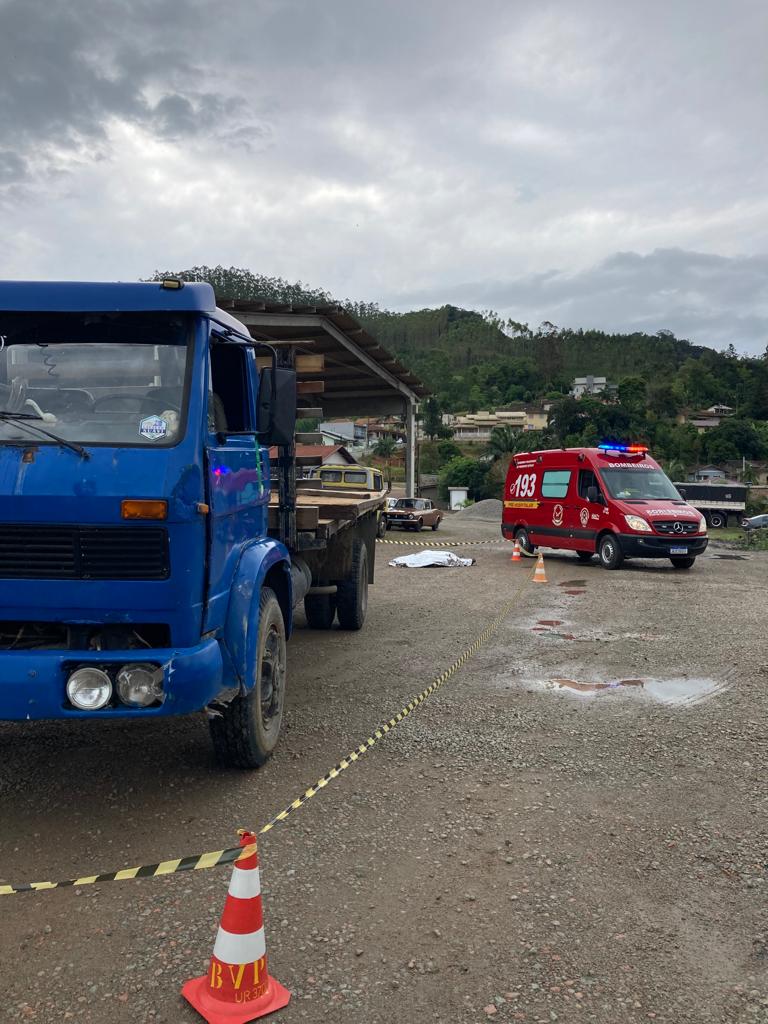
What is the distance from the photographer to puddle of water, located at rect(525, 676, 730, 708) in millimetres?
6109

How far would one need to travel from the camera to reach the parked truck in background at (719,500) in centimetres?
5128

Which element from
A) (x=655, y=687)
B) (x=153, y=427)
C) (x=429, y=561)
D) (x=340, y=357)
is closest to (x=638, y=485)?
(x=429, y=561)

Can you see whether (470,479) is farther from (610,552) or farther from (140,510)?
(140,510)

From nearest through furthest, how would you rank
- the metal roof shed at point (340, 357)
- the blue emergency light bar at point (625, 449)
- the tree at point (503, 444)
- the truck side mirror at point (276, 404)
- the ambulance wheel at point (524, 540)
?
the truck side mirror at point (276, 404)
the metal roof shed at point (340, 357)
the blue emergency light bar at point (625, 449)
the ambulance wheel at point (524, 540)
the tree at point (503, 444)

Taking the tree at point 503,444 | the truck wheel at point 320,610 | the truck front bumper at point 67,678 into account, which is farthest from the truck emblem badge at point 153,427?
the tree at point 503,444

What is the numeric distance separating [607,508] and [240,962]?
42.0 feet

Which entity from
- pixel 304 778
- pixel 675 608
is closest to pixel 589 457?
pixel 675 608

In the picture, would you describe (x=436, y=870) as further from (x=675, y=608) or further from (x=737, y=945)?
(x=675, y=608)

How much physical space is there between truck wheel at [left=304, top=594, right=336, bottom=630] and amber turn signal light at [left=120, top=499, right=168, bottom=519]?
5030mm

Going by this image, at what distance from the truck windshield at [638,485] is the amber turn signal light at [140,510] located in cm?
1210

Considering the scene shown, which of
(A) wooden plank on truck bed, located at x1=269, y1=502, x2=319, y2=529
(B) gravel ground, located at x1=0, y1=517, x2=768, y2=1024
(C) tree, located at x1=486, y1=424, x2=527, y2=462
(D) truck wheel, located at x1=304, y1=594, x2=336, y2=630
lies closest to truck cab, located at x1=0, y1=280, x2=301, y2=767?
(B) gravel ground, located at x1=0, y1=517, x2=768, y2=1024

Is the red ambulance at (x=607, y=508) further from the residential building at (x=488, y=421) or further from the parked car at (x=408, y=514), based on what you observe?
the residential building at (x=488, y=421)

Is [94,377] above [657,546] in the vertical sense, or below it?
above

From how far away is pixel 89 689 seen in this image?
11.4 ft
